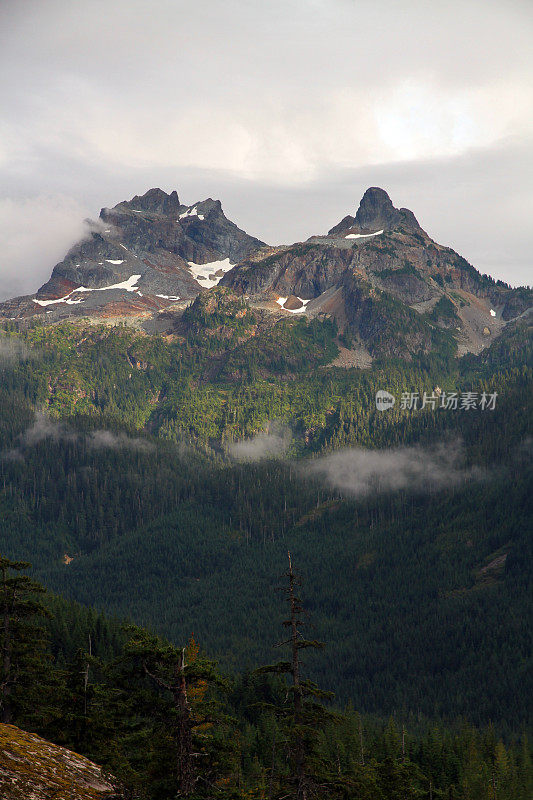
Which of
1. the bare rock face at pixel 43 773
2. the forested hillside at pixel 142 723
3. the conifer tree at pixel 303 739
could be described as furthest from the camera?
the conifer tree at pixel 303 739

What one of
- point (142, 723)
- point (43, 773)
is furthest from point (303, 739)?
point (43, 773)

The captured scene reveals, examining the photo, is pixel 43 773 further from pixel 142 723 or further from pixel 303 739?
pixel 303 739

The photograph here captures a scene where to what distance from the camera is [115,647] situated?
17175cm

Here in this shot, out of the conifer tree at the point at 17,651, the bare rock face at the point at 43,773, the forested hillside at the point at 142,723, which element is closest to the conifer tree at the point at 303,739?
the forested hillside at the point at 142,723

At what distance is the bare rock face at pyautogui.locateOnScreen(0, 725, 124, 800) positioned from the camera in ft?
102

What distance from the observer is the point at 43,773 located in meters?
32.8

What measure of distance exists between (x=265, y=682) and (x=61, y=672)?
134 metres

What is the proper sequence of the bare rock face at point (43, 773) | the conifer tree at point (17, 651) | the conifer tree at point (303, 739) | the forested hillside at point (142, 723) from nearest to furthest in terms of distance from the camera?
the bare rock face at point (43, 773), the forested hillside at point (142, 723), the conifer tree at point (303, 739), the conifer tree at point (17, 651)

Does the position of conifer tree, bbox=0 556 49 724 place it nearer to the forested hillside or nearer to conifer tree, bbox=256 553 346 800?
the forested hillside

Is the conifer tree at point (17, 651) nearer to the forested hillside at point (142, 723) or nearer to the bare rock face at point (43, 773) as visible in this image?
the forested hillside at point (142, 723)

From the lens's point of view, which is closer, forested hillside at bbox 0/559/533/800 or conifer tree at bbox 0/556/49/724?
forested hillside at bbox 0/559/533/800

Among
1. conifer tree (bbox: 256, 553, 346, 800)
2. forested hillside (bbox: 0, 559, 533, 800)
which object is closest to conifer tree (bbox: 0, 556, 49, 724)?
forested hillside (bbox: 0, 559, 533, 800)

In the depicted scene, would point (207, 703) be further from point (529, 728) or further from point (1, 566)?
point (529, 728)

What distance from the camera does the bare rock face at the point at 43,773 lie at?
31031 mm
